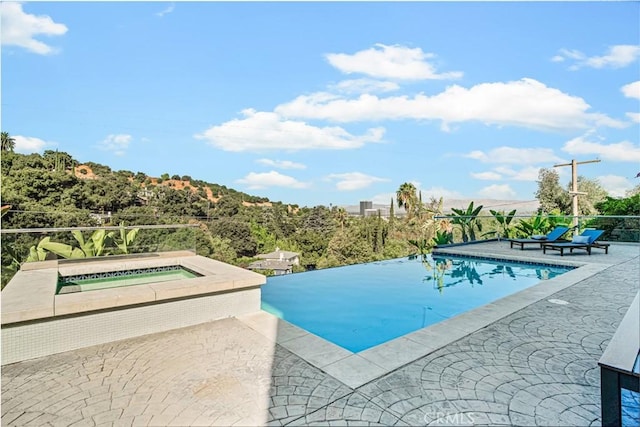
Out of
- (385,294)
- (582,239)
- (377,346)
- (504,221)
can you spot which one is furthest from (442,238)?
(377,346)

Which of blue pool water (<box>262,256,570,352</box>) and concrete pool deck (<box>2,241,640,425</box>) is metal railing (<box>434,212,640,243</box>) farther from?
concrete pool deck (<box>2,241,640,425</box>)

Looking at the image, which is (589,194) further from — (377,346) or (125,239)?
(125,239)

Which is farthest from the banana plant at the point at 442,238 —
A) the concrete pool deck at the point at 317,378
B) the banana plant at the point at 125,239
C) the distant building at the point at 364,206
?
the distant building at the point at 364,206

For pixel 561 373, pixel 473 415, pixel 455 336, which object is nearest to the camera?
pixel 473 415

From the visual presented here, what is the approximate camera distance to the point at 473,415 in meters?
2.36

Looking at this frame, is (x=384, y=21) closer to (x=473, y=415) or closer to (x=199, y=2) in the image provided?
(x=199, y=2)

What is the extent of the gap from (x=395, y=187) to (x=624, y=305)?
30.1m

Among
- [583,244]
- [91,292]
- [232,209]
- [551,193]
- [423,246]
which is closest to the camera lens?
[91,292]

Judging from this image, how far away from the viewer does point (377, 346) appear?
11.5ft

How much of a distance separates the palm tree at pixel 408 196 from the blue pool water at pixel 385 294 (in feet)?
78.1

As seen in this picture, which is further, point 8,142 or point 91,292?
point 8,142

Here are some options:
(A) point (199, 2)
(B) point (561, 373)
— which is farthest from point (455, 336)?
(A) point (199, 2)

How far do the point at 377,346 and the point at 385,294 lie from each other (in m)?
3.30

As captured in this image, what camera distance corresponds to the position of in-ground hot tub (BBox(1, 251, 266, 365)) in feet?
11.4
